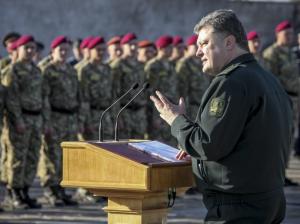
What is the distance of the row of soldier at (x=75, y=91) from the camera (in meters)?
11.5

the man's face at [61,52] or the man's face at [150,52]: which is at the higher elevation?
the man's face at [150,52]

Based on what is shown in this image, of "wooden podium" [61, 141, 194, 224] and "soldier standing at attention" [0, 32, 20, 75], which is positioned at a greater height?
"soldier standing at attention" [0, 32, 20, 75]

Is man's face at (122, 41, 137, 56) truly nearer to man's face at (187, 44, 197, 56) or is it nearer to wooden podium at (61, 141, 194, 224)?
man's face at (187, 44, 197, 56)

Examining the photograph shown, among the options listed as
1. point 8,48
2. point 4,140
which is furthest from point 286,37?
point 4,140

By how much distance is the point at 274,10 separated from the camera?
2389cm

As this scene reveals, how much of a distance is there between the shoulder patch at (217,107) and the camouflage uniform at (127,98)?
8439 mm

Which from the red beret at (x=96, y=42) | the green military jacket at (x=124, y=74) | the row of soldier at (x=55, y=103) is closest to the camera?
A: the row of soldier at (x=55, y=103)

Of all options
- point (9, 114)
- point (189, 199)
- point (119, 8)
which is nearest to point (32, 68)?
point (9, 114)

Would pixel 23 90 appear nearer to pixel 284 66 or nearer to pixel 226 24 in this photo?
pixel 284 66

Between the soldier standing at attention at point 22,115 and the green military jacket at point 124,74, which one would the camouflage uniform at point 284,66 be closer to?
the green military jacket at point 124,74

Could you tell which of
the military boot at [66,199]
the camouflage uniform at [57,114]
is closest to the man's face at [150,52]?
the camouflage uniform at [57,114]

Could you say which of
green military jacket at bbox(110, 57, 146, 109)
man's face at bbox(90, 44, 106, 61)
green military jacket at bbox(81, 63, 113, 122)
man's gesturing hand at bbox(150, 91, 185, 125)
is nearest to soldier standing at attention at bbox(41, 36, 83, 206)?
green military jacket at bbox(81, 63, 113, 122)

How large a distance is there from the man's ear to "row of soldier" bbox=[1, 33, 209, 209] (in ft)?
22.1

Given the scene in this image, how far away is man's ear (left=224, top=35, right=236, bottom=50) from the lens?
4.85m
